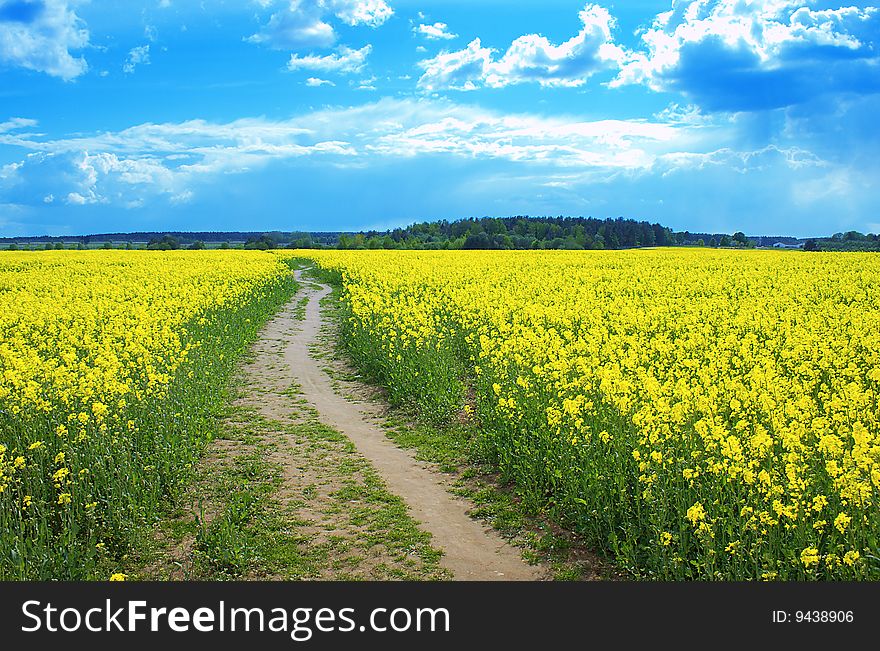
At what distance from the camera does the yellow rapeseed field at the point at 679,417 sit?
6059 mm

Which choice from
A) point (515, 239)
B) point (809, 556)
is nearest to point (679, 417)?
point (809, 556)

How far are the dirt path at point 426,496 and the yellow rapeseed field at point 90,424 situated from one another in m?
2.02

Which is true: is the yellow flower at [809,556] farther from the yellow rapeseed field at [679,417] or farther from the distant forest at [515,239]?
the distant forest at [515,239]

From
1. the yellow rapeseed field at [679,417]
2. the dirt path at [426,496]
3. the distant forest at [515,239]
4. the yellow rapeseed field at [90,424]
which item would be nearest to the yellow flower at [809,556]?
the yellow rapeseed field at [679,417]

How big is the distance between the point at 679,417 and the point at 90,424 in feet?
21.8

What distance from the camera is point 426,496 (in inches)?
348

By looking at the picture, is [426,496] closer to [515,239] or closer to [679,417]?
[679,417]

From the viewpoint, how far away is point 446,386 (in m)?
12.6

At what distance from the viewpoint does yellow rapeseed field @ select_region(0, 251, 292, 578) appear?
23.7 ft

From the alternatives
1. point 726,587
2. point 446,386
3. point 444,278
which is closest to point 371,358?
point 446,386

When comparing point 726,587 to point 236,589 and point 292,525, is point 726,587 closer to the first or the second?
point 236,589

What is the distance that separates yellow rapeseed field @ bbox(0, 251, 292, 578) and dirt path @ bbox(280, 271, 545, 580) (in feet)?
6.63

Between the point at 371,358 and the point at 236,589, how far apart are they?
983 centimetres

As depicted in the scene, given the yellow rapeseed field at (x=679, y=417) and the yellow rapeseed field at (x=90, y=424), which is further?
the yellow rapeseed field at (x=90, y=424)
